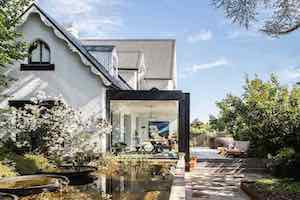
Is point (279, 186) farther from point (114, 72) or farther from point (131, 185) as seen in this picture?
point (114, 72)

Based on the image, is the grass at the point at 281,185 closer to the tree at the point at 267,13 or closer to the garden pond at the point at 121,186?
the garden pond at the point at 121,186

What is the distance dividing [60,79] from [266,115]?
10.3 m

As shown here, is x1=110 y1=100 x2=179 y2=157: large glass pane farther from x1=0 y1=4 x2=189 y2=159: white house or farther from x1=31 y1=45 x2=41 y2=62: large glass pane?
x1=31 y1=45 x2=41 y2=62: large glass pane

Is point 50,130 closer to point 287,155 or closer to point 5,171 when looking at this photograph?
point 5,171

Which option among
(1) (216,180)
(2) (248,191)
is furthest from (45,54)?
(2) (248,191)

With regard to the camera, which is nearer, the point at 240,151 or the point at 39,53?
the point at 39,53

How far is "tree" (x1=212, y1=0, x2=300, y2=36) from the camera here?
42.7ft

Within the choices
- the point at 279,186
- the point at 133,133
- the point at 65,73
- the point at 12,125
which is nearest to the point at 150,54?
the point at 133,133

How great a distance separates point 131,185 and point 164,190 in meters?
1.39

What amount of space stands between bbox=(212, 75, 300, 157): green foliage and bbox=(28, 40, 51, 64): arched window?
428 inches

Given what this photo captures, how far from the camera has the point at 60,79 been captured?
21.0 m

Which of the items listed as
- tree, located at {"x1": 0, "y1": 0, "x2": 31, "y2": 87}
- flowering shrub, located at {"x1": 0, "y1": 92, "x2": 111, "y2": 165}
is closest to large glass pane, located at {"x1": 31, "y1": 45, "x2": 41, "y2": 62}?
tree, located at {"x1": 0, "y1": 0, "x2": 31, "y2": 87}

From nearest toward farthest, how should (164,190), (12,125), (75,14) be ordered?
1. (164,190)
2. (12,125)
3. (75,14)

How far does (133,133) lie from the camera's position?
32719mm
